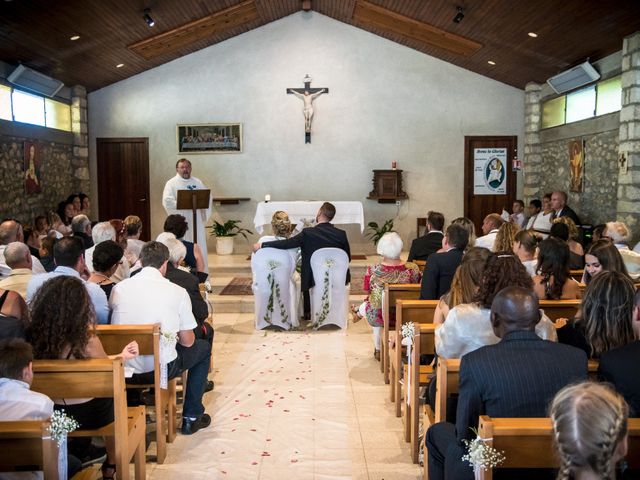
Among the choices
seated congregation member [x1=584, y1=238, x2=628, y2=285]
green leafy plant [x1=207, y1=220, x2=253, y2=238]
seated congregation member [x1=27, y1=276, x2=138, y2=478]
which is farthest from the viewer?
green leafy plant [x1=207, y1=220, x2=253, y2=238]

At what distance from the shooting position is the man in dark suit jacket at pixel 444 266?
4262mm

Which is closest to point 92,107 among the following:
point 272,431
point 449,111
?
point 449,111

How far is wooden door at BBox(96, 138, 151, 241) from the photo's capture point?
1119cm

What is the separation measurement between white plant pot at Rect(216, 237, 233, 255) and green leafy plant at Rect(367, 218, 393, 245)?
2299 mm

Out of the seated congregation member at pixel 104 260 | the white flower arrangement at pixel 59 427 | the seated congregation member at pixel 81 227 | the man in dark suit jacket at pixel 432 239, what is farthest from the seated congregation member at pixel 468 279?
the seated congregation member at pixel 81 227

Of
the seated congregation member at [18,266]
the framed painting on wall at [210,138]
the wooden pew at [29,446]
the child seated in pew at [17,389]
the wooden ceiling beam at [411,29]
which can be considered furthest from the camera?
the framed painting on wall at [210,138]

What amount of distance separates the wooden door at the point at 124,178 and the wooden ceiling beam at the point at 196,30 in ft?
5.43

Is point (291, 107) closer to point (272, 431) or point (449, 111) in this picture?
point (449, 111)

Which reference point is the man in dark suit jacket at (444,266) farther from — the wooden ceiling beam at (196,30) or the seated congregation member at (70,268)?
the wooden ceiling beam at (196,30)

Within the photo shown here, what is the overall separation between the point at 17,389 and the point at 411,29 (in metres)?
8.80

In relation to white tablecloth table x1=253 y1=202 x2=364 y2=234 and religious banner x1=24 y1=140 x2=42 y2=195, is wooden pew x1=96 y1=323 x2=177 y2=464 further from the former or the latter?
white tablecloth table x1=253 y1=202 x2=364 y2=234

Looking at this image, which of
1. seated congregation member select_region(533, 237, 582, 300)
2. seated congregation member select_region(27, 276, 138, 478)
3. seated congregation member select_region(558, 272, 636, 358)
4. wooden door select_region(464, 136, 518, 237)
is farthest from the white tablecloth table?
seated congregation member select_region(558, 272, 636, 358)

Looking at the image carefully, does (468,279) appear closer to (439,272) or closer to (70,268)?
(439,272)

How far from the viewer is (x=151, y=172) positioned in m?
11.2
